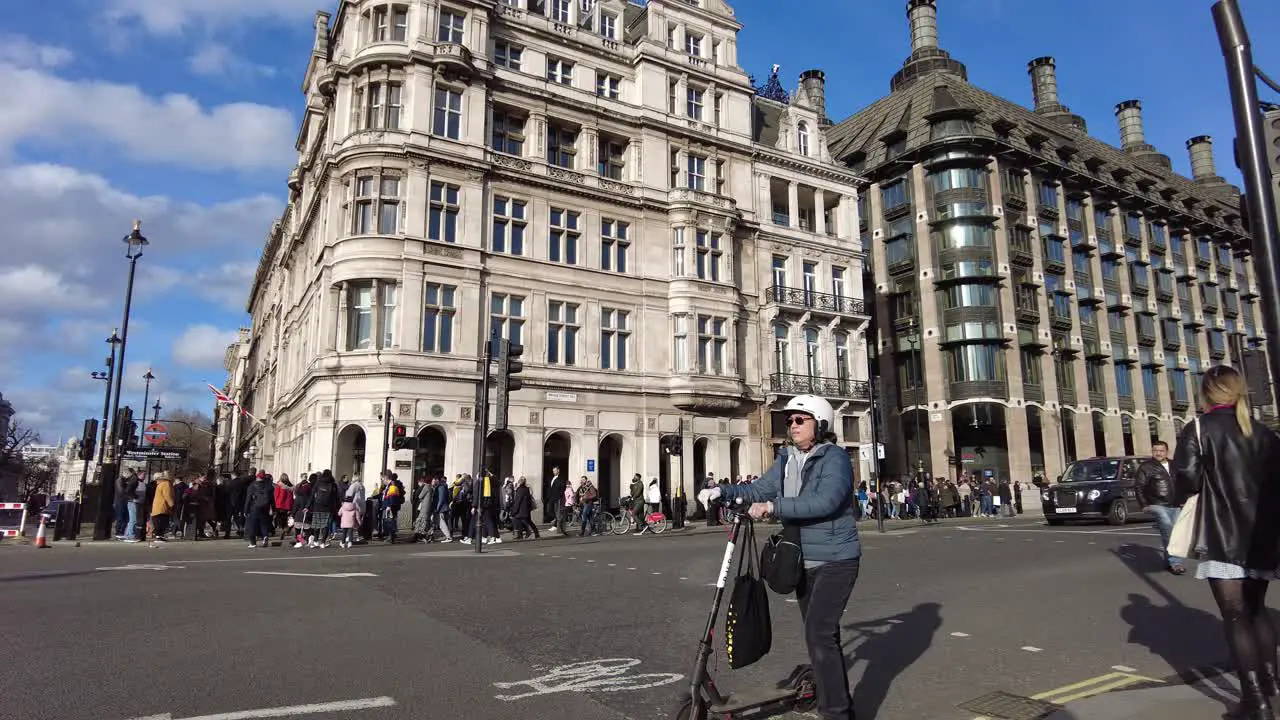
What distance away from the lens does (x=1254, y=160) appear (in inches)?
178

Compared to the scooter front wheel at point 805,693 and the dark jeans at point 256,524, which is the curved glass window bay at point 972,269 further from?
the scooter front wheel at point 805,693

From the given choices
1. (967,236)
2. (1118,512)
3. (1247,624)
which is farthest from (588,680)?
(967,236)

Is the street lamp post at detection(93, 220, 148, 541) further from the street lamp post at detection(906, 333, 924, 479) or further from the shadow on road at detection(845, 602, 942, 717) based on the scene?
the street lamp post at detection(906, 333, 924, 479)

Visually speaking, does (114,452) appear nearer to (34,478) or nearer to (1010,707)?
(1010,707)

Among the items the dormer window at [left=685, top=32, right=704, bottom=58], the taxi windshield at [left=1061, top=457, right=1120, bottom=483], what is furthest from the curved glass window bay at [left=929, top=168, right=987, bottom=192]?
the taxi windshield at [left=1061, top=457, right=1120, bottom=483]

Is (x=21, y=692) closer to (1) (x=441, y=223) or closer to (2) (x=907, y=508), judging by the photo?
(1) (x=441, y=223)

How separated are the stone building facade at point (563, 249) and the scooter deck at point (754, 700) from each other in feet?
77.3

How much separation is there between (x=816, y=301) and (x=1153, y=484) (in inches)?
1119

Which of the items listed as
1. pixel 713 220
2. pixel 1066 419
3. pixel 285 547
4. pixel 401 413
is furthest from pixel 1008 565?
pixel 1066 419

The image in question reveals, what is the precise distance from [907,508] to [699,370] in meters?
12.5

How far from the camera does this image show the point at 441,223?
1131 inches

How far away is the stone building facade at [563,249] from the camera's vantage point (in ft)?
91.4

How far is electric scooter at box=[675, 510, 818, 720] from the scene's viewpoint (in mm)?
3879

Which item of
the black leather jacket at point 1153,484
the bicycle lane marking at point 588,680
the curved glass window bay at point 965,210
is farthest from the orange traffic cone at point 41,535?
the curved glass window bay at point 965,210
